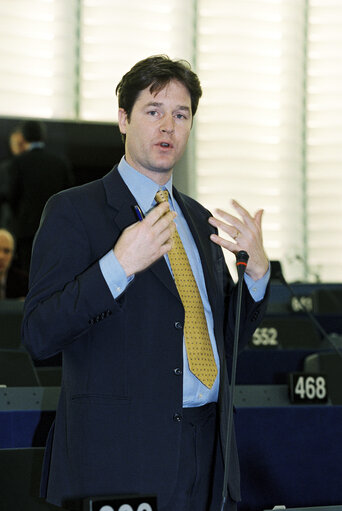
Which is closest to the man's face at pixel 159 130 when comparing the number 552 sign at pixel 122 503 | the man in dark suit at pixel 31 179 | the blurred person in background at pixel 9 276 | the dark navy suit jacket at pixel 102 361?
the dark navy suit jacket at pixel 102 361

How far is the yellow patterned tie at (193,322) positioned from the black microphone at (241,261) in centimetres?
11

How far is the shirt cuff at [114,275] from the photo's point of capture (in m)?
1.92

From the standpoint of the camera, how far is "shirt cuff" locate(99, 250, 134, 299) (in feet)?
6.28

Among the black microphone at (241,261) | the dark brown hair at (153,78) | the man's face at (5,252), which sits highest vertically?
the man's face at (5,252)

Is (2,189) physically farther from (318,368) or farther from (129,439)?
(129,439)

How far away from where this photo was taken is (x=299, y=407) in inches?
121

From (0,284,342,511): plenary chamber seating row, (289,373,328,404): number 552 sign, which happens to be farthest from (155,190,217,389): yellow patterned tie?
(289,373,328,404): number 552 sign

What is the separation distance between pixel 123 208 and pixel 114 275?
0.25 m

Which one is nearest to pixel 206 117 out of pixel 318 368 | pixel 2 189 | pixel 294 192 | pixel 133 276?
pixel 294 192

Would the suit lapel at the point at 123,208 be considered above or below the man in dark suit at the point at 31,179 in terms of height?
below

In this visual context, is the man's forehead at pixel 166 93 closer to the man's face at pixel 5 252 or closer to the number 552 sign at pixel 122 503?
the number 552 sign at pixel 122 503

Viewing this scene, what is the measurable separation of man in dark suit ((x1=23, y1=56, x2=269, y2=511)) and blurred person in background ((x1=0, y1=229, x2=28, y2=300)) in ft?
13.6

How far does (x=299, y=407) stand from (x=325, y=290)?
3.37 metres

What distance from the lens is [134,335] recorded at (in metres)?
1.97
